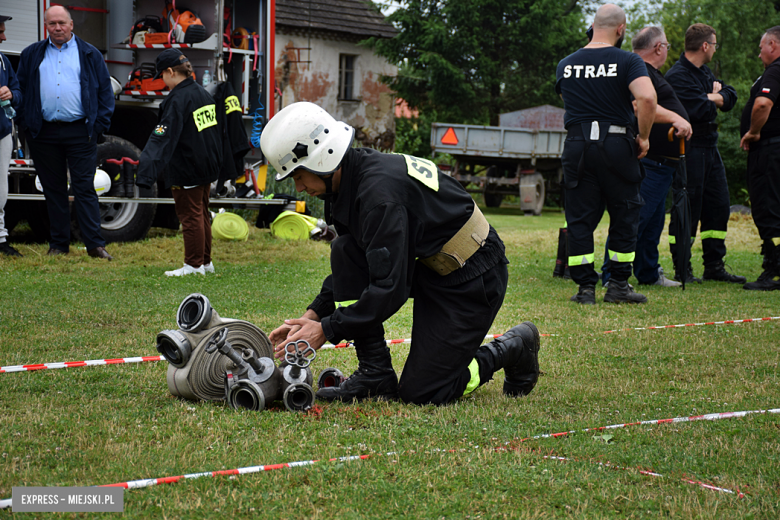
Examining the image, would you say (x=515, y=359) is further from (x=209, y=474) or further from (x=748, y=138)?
(x=748, y=138)

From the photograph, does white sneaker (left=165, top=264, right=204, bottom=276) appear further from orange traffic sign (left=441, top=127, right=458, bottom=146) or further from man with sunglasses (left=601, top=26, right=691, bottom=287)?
orange traffic sign (left=441, top=127, right=458, bottom=146)

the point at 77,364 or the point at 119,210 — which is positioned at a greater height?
the point at 119,210

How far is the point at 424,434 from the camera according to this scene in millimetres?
3152

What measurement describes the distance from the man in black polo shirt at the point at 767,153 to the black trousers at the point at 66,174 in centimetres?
683

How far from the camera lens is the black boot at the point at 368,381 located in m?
3.72

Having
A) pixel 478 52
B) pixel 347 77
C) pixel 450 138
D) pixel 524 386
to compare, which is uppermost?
pixel 478 52

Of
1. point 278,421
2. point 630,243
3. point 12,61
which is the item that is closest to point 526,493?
point 278,421

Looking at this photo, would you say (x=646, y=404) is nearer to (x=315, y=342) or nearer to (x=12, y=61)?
(x=315, y=342)

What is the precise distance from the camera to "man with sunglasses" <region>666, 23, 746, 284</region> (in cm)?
819

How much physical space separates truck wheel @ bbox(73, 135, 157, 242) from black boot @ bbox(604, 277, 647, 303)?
5788 mm

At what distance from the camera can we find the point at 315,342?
11.1ft

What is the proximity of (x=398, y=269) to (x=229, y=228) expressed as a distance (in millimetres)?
7452

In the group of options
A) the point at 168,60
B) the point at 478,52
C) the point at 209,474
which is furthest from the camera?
the point at 478,52

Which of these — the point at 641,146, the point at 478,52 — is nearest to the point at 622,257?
the point at 641,146
